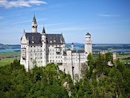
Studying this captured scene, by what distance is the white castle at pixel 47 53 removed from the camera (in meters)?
64.7

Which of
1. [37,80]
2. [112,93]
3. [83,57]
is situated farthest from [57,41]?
[112,93]

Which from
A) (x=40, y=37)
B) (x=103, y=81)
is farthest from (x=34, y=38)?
(x=103, y=81)

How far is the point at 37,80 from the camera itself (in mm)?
62469

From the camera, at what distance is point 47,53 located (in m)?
67.0

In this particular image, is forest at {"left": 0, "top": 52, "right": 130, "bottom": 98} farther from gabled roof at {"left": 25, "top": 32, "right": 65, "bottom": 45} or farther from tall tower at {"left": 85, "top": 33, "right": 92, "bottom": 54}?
gabled roof at {"left": 25, "top": 32, "right": 65, "bottom": 45}

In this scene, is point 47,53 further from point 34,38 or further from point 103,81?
point 103,81

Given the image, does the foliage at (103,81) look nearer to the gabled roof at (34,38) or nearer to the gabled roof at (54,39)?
the gabled roof at (54,39)

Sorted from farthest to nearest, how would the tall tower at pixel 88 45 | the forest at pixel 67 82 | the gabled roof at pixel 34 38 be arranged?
the tall tower at pixel 88 45 → the gabled roof at pixel 34 38 → the forest at pixel 67 82

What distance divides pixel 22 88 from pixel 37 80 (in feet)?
33.7

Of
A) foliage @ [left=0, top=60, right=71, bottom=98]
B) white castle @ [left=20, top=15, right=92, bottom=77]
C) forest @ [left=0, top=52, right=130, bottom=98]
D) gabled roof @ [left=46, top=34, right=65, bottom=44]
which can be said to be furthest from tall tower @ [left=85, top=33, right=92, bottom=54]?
foliage @ [left=0, top=60, right=71, bottom=98]

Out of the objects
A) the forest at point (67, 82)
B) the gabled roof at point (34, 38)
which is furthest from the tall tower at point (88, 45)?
the gabled roof at point (34, 38)

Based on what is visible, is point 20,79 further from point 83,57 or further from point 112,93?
point 112,93

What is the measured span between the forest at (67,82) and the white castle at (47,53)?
2195 millimetres

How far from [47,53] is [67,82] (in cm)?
1369
